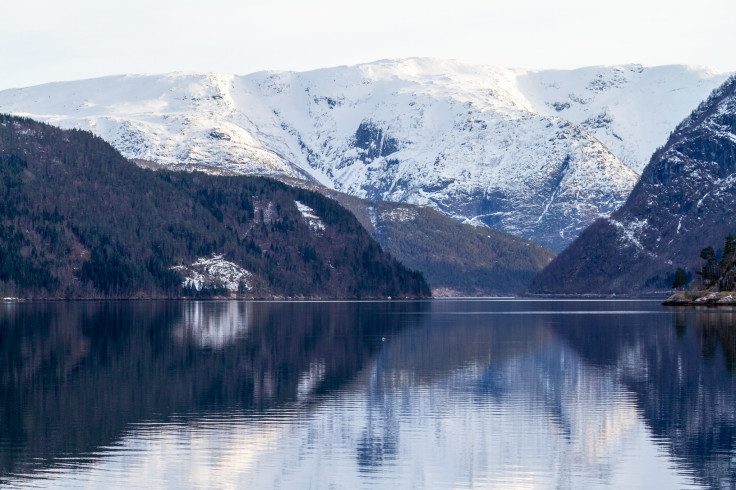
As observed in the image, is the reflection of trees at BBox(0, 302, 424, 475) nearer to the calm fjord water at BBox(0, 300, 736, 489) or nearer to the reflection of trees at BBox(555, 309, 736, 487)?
the calm fjord water at BBox(0, 300, 736, 489)

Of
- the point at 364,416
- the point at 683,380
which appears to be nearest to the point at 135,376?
the point at 364,416

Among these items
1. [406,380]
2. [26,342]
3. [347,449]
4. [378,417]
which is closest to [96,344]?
[26,342]

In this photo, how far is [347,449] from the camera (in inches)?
2589

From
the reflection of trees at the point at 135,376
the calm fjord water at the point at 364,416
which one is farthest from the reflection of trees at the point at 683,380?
the reflection of trees at the point at 135,376

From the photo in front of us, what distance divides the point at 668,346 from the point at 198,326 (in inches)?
3140

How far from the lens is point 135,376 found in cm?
9912

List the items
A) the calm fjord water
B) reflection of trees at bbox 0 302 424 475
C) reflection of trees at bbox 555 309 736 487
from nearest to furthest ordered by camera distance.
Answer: the calm fjord water
reflection of trees at bbox 555 309 736 487
reflection of trees at bbox 0 302 424 475

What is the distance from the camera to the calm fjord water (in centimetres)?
5944

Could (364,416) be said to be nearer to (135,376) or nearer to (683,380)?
(135,376)

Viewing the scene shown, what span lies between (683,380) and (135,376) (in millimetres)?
45123

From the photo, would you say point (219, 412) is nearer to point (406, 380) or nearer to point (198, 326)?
point (406, 380)

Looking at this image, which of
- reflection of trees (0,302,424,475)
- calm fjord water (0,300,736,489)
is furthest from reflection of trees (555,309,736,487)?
reflection of trees (0,302,424,475)

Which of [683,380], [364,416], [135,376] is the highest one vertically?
[135,376]

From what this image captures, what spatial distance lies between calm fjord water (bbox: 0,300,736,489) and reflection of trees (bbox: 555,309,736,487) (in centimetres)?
21
